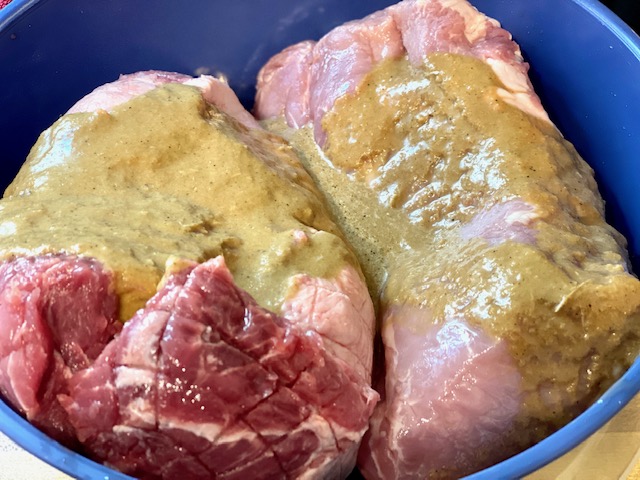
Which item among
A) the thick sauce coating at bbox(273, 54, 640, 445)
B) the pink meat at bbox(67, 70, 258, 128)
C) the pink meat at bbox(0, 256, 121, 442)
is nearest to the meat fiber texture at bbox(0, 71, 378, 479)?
the pink meat at bbox(0, 256, 121, 442)

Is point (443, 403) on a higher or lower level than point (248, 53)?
lower

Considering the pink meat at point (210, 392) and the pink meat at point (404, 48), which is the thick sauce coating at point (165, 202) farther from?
the pink meat at point (404, 48)

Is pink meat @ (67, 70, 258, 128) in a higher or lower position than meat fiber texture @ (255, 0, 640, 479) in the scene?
higher

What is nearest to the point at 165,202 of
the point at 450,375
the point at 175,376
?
the point at 175,376

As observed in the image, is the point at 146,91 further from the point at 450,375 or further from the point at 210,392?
the point at 450,375

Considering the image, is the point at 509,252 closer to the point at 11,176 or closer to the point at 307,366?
the point at 307,366

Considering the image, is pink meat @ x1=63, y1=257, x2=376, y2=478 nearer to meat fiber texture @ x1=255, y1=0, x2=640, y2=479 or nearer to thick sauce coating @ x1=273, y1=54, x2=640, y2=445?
meat fiber texture @ x1=255, y1=0, x2=640, y2=479
